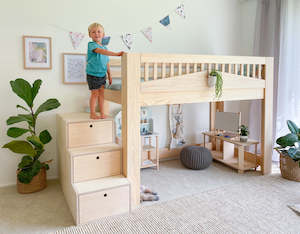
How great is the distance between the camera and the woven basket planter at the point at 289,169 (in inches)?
102

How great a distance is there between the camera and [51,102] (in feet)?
7.74

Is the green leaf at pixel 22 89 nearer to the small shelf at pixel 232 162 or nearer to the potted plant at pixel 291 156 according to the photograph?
the small shelf at pixel 232 162

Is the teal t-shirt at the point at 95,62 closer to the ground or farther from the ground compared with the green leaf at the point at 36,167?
farther from the ground

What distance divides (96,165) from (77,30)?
4.78ft

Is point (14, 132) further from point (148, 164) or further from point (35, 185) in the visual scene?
point (148, 164)

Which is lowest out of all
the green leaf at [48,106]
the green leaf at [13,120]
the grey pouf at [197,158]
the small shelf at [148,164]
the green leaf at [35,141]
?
the small shelf at [148,164]

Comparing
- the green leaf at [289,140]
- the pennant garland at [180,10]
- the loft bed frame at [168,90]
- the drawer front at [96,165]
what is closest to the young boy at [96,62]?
the loft bed frame at [168,90]

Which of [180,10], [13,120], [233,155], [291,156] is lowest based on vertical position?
[233,155]

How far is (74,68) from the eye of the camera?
8.93ft

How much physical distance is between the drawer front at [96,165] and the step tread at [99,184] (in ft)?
0.15

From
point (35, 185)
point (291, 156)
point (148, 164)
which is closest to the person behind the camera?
point (35, 185)

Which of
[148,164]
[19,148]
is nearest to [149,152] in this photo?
[148,164]

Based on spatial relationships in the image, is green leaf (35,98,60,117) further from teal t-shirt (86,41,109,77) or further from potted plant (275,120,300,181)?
potted plant (275,120,300,181)

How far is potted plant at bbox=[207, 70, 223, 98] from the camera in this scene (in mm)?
2354
